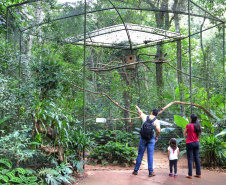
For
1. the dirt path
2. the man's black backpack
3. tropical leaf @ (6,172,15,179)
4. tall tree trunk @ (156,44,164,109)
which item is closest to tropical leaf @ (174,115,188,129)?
the dirt path

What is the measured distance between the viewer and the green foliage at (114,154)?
6.02m

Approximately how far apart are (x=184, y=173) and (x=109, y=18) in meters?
5.91

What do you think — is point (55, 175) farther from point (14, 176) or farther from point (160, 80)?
point (160, 80)

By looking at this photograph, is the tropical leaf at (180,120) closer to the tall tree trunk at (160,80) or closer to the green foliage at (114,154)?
the green foliage at (114,154)

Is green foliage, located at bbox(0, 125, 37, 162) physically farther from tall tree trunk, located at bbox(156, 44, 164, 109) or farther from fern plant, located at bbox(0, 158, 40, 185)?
tall tree trunk, located at bbox(156, 44, 164, 109)

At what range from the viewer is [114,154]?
6160mm

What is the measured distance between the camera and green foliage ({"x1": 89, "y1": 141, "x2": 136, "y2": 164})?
6023mm

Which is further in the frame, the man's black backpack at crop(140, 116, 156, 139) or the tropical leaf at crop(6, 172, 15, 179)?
the man's black backpack at crop(140, 116, 156, 139)

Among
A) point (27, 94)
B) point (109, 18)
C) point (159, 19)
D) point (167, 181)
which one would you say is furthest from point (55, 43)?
point (159, 19)

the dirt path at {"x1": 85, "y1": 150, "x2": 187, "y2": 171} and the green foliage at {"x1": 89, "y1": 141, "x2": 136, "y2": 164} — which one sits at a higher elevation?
the green foliage at {"x1": 89, "y1": 141, "x2": 136, "y2": 164}

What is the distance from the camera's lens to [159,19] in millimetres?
10008

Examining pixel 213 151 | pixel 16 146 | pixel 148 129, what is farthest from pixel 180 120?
pixel 16 146

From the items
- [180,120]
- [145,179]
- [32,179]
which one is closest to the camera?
[32,179]

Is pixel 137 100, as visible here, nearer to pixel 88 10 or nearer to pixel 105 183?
pixel 88 10
